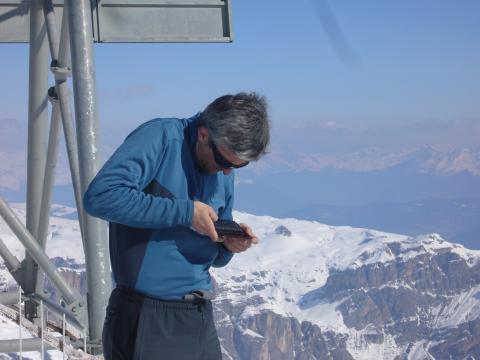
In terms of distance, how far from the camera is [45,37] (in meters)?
6.71

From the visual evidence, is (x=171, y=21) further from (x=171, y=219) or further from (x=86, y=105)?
(x=171, y=219)

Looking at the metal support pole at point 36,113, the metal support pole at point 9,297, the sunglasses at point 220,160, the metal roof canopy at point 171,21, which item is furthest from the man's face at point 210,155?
the metal support pole at point 9,297

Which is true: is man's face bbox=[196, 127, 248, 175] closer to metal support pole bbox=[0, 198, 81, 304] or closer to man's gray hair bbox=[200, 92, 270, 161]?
man's gray hair bbox=[200, 92, 270, 161]

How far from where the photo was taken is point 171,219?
120 inches

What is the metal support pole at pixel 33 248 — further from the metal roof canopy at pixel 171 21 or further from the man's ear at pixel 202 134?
the man's ear at pixel 202 134

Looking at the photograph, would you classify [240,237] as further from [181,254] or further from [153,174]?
[153,174]

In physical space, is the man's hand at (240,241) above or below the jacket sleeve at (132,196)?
below

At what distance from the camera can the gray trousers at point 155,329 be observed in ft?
10.7

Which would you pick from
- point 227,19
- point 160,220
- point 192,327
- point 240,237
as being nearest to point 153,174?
point 160,220

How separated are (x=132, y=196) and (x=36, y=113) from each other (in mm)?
4222

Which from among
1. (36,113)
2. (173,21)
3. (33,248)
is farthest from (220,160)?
(36,113)

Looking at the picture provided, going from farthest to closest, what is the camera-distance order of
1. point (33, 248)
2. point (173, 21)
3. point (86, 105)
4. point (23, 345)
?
point (33, 248) → point (173, 21) → point (23, 345) → point (86, 105)

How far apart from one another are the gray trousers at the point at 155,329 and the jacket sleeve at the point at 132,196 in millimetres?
436

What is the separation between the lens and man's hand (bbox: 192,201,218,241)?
3.10 metres
